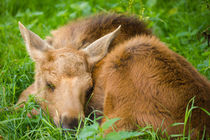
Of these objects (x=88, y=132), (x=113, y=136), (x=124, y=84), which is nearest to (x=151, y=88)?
(x=124, y=84)

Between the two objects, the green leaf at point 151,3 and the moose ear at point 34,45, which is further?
the green leaf at point 151,3

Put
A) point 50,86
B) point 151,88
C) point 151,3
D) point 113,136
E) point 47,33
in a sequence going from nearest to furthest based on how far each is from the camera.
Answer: point 113,136 → point 151,88 → point 50,86 → point 47,33 → point 151,3

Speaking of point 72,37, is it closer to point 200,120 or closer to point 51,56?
point 51,56

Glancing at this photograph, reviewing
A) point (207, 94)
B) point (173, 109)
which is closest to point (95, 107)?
point (173, 109)

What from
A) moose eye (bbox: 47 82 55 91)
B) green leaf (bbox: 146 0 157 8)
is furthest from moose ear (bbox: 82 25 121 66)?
green leaf (bbox: 146 0 157 8)

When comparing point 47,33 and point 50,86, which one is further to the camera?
point 47,33

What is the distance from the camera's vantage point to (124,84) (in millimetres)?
3535

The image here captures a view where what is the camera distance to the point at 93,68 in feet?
14.2

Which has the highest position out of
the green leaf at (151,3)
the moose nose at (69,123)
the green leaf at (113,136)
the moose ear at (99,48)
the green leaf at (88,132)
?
the green leaf at (151,3)

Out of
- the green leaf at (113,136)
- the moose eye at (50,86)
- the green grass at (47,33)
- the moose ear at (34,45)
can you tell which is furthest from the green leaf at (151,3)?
the green leaf at (113,136)

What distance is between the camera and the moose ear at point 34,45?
433 centimetres

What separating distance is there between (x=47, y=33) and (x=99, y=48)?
1956mm

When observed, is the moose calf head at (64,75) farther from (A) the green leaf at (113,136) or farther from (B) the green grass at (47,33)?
(A) the green leaf at (113,136)

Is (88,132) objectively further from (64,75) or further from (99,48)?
(99,48)
